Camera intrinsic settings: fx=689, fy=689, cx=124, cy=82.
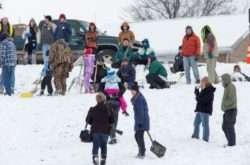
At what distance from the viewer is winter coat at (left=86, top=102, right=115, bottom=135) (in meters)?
12.8

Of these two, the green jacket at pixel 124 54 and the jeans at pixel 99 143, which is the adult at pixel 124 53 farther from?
the jeans at pixel 99 143

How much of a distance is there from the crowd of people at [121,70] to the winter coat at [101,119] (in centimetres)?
7

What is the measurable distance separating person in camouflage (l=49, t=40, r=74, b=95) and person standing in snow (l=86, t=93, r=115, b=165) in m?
6.92

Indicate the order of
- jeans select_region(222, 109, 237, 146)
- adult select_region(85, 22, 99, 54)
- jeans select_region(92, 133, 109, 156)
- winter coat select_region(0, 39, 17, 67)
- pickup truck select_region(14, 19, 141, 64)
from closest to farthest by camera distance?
jeans select_region(92, 133, 109, 156)
jeans select_region(222, 109, 237, 146)
winter coat select_region(0, 39, 17, 67)
adult select_region(85, 22, 99, 54)
pickup truck select_region(14, 19, 141, 64)

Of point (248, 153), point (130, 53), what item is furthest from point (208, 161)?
point (130, 53)

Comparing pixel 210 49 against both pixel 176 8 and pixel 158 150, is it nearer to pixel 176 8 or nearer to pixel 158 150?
pixel 158 150

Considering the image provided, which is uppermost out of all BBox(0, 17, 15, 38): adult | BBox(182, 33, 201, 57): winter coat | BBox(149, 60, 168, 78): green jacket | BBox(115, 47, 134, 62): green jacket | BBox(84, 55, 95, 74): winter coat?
BBox(0, 17, 15, 38): adult

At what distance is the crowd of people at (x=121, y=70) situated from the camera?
1470 centimetres

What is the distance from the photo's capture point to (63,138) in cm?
1558

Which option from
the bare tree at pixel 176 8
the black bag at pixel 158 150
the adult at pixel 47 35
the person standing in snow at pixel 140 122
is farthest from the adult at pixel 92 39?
the bare tree at pixel 176 8

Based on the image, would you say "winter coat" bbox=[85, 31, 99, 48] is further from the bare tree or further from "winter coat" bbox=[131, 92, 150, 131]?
the bare tree

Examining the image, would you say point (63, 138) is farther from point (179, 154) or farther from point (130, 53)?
point (130, 53)

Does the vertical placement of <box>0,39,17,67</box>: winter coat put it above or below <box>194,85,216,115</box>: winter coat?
above

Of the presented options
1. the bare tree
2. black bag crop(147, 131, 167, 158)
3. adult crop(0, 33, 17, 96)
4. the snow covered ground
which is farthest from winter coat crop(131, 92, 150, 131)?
the bare tree
